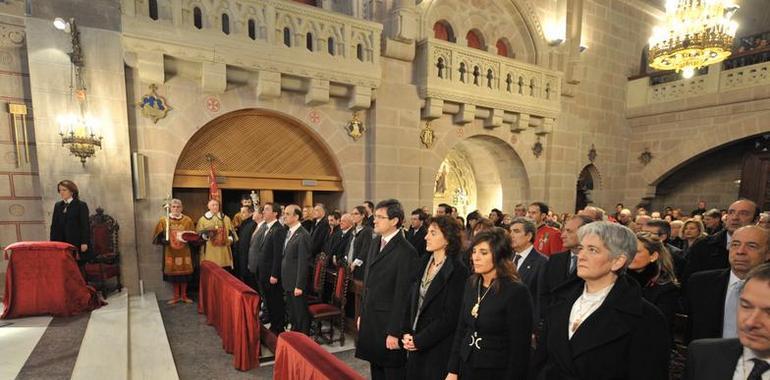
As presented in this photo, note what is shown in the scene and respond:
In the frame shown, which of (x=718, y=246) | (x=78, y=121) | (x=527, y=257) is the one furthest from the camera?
(x=78, y=121)

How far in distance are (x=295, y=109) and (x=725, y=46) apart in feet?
25.5

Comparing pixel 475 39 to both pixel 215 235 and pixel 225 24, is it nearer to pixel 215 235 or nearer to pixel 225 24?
pixel 225 24

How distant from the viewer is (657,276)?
8.51 feet

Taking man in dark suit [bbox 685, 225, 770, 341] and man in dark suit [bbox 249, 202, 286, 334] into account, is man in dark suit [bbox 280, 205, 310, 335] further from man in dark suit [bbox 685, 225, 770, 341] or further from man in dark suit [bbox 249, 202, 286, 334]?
man in dark suit [bbox 685, 225, 770, 341]

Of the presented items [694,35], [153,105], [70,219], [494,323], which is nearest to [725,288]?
[494,323]

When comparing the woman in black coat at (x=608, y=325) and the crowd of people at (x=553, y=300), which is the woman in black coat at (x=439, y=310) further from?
the woman in black coat at (x=608, y=325)

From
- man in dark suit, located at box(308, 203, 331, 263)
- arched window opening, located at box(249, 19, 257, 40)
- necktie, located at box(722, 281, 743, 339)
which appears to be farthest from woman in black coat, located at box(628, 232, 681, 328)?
arched window opening, located at box(249, 19, 257, 40)

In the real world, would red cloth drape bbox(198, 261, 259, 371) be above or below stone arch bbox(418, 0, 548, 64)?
below

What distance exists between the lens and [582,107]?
11.0 metres

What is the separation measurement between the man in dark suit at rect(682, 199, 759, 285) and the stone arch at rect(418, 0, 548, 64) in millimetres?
6603

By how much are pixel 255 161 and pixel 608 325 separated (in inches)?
258

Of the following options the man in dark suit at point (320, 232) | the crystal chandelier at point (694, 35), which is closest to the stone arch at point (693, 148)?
the crystal chandelier at point (694, 35)

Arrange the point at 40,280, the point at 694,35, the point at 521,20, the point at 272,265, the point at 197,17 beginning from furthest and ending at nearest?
the point at 521,20
the point at 694,35
the point at 197,17
the point at 272,265
the point at 40,280

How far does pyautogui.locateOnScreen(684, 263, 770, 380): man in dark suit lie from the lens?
117 centimetres
